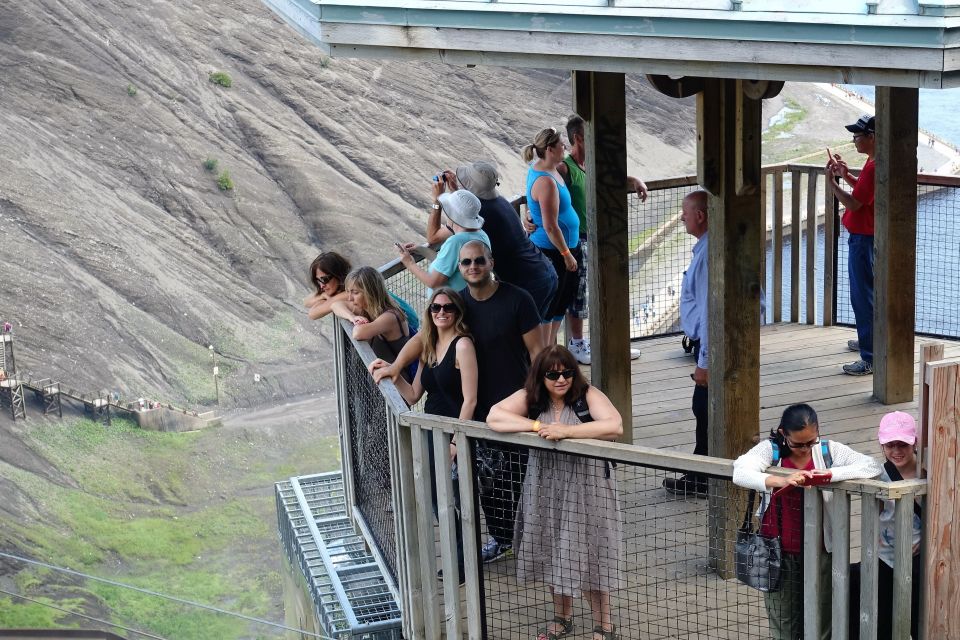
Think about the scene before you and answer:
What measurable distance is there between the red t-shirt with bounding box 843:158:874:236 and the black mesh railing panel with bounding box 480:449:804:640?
2403mm

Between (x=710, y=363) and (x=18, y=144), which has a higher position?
(x=18, y=144)

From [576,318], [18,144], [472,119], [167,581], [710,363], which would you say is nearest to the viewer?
[710,363]

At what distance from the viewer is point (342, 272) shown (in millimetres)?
6504

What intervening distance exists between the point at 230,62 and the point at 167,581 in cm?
2559

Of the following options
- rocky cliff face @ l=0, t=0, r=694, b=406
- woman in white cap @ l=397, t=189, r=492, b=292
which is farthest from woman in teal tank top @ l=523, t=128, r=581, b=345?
rocky cliff face @ l=0, t=0, r=694, b=406

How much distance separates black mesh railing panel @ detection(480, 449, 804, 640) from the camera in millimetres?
4809

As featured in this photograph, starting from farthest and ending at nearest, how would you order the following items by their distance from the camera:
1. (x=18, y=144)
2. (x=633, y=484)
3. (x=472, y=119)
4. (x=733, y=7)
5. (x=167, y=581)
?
(x=472, y=119) → (x=18, y=144) → (x=167, y=581) → (x=633, y=484) → (x=733, y=7)

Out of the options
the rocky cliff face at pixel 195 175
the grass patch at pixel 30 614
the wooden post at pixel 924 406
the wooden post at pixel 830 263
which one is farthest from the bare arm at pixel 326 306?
the rocky cliff face at pixel 195 175

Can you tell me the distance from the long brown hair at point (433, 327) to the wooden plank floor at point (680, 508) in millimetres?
948

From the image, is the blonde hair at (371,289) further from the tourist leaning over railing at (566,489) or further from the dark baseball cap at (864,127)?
the dark baseball cap at (864,127)

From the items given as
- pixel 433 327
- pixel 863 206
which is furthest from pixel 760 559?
pixel 863 206

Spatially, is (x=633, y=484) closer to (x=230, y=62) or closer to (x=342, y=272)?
(x=342, y=272)

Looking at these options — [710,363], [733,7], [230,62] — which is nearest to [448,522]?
[710,363]

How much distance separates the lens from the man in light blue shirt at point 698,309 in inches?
244
